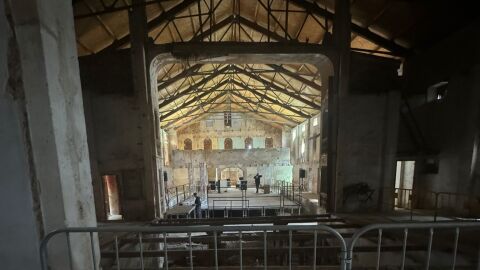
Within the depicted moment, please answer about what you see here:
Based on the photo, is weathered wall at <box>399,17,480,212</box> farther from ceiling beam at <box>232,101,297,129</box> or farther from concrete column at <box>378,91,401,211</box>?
ceiling beam at <box>232,101,297,129</box>

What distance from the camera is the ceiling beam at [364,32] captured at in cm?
823

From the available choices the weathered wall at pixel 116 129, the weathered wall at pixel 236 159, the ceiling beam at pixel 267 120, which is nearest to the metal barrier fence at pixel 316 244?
the weathered wall at pixel 116 129

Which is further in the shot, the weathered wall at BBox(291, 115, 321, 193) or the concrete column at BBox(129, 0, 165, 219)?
the weathered wall at BBox(291, 115, 321, 193)

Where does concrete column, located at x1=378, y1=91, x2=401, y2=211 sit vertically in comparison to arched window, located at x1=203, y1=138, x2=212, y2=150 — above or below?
below

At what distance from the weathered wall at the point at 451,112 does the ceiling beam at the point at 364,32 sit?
29.3 inches

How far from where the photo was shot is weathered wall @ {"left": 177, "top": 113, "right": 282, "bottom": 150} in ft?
85.0

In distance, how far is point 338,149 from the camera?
8.17 m

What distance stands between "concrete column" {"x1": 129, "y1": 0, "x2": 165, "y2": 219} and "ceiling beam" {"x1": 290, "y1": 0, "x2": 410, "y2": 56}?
18.1 ft

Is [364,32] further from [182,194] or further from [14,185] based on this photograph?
[182,194]

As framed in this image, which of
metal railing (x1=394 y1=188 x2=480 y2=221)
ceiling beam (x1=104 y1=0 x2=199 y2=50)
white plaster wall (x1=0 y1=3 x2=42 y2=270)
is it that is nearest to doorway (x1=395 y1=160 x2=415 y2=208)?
metal railing (x1=394 y1=188 x2=480 y2=221)

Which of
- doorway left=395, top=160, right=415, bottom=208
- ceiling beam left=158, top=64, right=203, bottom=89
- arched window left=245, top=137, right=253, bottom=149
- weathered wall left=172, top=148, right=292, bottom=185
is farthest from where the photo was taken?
arched window left=245, top=137, right=253, bottom=149

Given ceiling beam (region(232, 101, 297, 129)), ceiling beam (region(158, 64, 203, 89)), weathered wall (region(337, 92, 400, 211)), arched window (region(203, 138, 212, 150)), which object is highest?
ceiling beam (region(232, 101, 297, 129))

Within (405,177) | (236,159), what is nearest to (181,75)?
(236,159)

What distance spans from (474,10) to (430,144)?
4.70 metres
